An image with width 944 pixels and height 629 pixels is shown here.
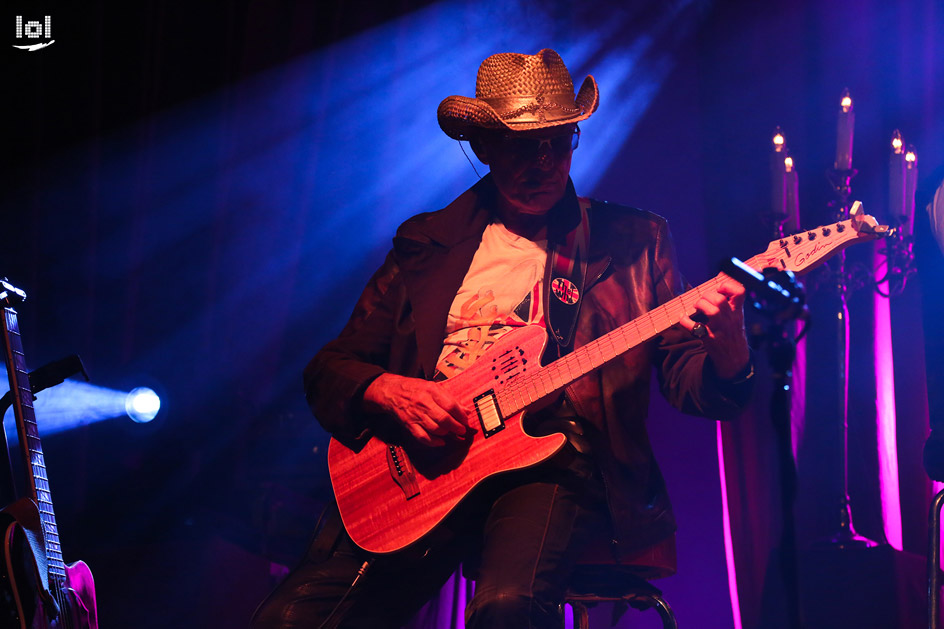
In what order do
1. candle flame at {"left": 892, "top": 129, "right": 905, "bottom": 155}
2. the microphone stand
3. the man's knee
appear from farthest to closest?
candle flame at {"left": 892, "top": 129, "right": 905, "bottom": 155} → the man's knee → the microphone stand

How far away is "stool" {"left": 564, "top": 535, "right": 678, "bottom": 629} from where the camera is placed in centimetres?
215

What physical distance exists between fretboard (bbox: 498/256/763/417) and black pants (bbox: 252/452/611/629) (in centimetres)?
21

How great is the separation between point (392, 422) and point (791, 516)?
123 centimetres

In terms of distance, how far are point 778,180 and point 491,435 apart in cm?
169

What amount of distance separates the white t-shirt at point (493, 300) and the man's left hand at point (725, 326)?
57 cm

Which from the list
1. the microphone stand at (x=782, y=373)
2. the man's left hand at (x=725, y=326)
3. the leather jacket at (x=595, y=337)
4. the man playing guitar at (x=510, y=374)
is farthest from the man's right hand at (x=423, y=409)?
the microphone stand at (x=782, y=373)

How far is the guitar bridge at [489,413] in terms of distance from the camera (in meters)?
2.25

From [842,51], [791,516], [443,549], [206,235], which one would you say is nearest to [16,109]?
[206,235]

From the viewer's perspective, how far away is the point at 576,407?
2.37 metres

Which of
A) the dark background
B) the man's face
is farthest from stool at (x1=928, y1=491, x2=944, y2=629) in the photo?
the man's face

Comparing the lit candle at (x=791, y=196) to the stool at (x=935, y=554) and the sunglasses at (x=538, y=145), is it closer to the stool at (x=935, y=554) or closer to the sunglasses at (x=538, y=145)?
the sunglasses at (x=538, y=145)

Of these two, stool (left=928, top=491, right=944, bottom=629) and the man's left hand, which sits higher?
the man's left hand

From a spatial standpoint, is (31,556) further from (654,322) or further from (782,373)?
(782,373)

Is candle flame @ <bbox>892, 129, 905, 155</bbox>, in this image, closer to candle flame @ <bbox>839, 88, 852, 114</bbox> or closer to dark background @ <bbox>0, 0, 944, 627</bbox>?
candle flame @ <bbox>839, 88, 852, 114</bbox>
